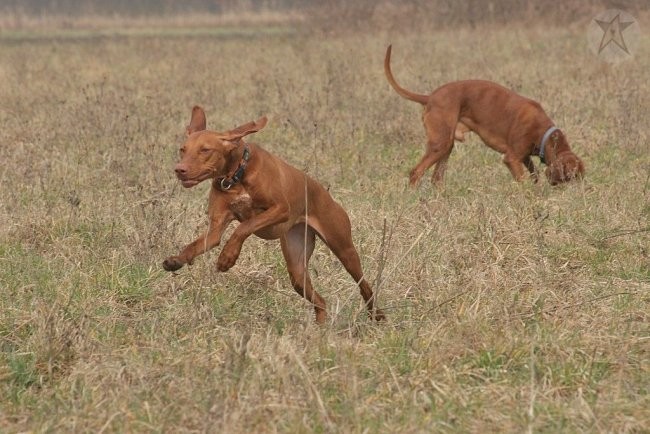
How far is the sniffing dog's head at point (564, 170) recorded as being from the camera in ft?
24.1

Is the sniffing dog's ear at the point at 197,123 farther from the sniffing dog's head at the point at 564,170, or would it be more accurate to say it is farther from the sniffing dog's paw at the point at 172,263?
the sniffing dog's head at the point at 564,170

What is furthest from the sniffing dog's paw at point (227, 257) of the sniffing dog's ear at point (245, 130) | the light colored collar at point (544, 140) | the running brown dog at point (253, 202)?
the light colored collar at point (544, 140)

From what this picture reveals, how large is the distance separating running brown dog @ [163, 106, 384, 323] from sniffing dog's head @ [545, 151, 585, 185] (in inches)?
114

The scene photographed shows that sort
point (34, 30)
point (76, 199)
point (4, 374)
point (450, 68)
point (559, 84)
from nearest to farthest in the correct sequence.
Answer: point (4, 374) → point (76, 199) → point (559, 84) → point (450, 68) → point (34, 30)

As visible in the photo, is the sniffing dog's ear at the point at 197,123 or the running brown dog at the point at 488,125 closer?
the sniffing dog's ear at the point at 197,123

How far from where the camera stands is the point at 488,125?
812 centimetres

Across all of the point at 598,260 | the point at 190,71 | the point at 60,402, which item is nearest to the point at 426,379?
the point at 60,402

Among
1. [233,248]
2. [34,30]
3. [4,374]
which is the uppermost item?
[233,248]

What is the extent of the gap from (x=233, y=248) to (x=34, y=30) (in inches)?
1120

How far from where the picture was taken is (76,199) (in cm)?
635

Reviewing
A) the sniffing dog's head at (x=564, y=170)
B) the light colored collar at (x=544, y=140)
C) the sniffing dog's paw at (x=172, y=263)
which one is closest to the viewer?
the sniffing dog's paw at (x=172, y=263)

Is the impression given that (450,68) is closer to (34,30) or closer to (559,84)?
(559,84)

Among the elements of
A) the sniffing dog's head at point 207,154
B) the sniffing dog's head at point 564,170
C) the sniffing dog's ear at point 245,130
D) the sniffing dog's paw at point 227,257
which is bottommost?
the sniffing dog's head at point 564,170

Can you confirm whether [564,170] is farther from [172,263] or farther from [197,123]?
[172,263]
